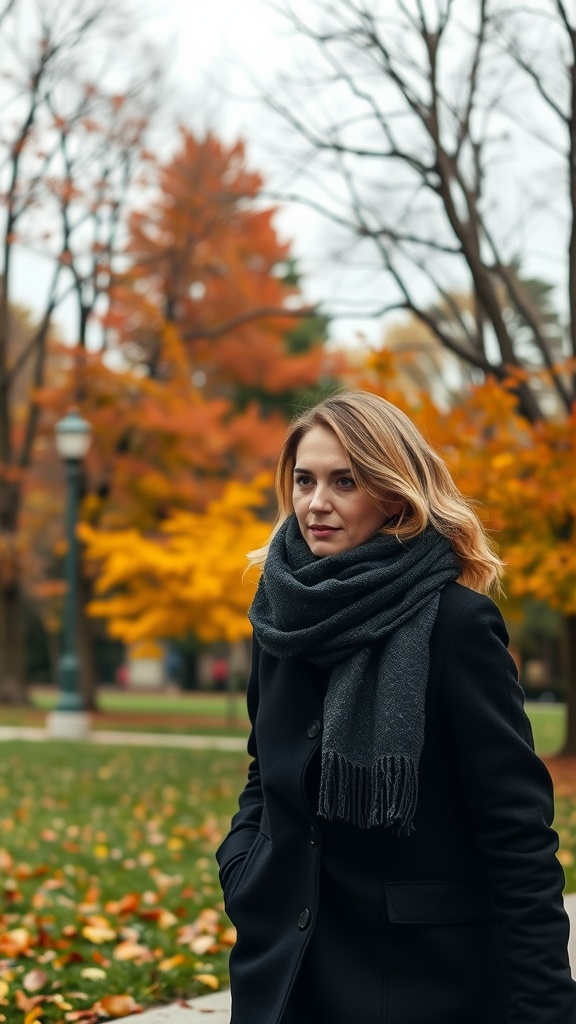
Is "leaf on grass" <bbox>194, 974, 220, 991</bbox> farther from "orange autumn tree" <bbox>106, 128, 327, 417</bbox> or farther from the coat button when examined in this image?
"orange autumn tree" <bbox>106, 128, 327, 417</bbox>

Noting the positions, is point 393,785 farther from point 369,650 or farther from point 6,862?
point 6,862

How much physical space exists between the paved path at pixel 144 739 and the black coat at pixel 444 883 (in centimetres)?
1445

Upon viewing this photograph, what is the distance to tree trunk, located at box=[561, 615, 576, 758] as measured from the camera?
14.7 meters

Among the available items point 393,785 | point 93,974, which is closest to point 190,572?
point 93,974

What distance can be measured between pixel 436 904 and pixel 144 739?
16945 mm

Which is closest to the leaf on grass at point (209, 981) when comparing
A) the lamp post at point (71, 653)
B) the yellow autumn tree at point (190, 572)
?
the lamp post at point (71, 653)

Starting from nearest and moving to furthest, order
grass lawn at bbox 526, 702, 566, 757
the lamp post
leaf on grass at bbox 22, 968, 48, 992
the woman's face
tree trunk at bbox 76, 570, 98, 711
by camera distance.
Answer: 1. the woman's face
2. leaf on grass at bbox 22, 968, 48, 992
3. grass lawn at bbox 526, 702, 566, 757
4. the lamp post
5. tree trunk at bbox 76, 570, 98, 711

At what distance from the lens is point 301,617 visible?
89.5 inches

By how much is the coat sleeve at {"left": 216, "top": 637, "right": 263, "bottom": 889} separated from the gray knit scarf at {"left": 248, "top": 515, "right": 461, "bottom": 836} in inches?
12.8

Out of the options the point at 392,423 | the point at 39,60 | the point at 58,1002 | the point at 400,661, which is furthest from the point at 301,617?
the point at 39,60

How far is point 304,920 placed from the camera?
226cm

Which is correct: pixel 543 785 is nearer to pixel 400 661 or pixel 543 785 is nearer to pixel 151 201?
pixel 400 661

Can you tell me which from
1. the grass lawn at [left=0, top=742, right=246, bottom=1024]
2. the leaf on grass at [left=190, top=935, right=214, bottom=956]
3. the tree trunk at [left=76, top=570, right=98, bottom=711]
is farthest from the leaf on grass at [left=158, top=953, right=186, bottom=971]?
the tree trunk at [left=76, top=570, right=98, bottom=711]

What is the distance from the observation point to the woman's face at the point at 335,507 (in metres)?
2.37
